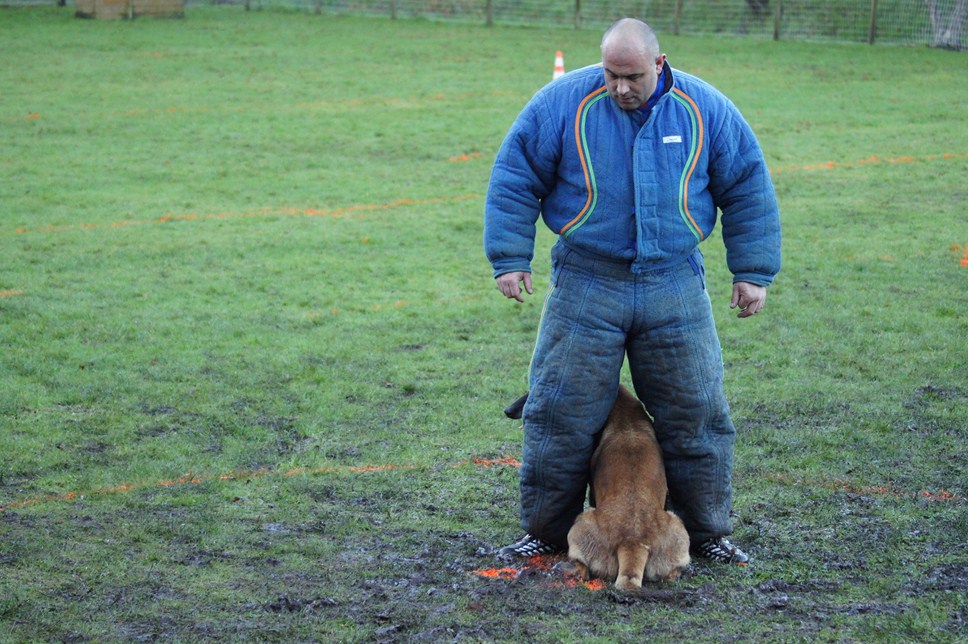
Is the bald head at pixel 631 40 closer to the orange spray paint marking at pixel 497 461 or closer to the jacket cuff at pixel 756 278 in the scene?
the jacket cuff at pixel 756 278

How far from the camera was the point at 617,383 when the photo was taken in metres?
5.34

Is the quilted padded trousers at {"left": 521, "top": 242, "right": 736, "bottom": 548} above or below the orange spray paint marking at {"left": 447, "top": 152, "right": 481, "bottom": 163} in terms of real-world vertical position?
above

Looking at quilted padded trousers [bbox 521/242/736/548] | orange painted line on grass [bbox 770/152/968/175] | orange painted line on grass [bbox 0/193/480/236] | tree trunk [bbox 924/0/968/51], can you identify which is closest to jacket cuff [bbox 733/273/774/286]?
quilted padded trousers [bbox 521/242/736/548]

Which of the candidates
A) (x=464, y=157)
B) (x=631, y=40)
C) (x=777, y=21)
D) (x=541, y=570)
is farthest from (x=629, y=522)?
(x=777, y=21)

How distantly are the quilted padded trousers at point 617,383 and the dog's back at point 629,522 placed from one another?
0.48 feet

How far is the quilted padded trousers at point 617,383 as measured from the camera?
5.06 m

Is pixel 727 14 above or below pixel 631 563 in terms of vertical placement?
above

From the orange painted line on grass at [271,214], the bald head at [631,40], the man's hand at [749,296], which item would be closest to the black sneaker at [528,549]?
the man's hand at [749,296]

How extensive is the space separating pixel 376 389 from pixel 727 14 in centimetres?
2556

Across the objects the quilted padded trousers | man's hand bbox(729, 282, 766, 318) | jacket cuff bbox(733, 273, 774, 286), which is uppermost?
jacket cuff bbox(733, 273, 774, 286)

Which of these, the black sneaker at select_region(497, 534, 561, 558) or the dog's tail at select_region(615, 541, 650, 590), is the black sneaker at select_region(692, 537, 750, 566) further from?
the black sneaker at select_region(497, 534, 561, 558)

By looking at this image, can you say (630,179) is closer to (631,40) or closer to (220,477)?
(631,40)

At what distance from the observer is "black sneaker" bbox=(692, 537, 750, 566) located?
528 centimetres

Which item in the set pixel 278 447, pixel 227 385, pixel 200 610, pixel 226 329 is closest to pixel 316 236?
pixel 226 329
